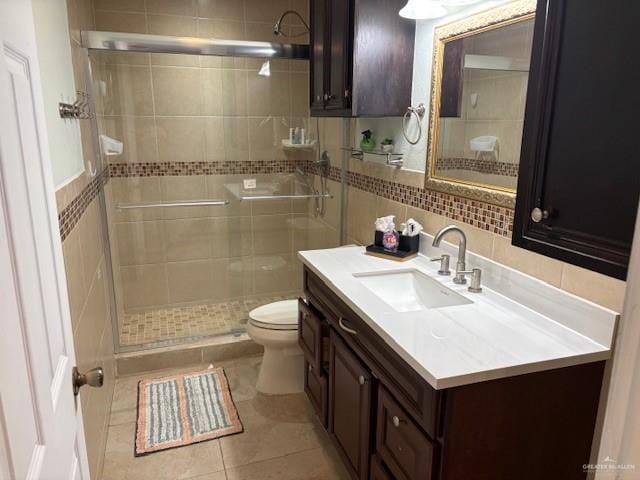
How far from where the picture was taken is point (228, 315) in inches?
132

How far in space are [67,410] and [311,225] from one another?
2492mm

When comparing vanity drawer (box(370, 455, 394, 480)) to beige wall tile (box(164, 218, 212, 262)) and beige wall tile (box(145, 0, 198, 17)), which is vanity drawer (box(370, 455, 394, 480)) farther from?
beige wall tile (box(145, 0, 198, 17))

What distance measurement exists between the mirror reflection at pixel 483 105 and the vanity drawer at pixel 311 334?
0.84 m

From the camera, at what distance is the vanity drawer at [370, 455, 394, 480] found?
148 centimetres

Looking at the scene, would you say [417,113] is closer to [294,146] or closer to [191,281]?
[294,146]

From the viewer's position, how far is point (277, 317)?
2.57m

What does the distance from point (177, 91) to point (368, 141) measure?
4.78ft

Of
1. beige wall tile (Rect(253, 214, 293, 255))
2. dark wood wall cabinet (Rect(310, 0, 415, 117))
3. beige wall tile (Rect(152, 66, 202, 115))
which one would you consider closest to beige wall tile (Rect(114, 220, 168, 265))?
beige wall tile (Rect(253, 214, 293, 255))

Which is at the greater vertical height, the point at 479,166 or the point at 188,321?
the point at 479,166

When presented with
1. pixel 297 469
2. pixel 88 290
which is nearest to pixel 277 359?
pixel 297 469

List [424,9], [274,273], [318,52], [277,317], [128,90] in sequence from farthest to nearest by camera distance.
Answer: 1. [274,273]
2. [128,90]
3. [277,317]
4. [318,52]
5. [424,9]

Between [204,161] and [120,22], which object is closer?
[120,22]

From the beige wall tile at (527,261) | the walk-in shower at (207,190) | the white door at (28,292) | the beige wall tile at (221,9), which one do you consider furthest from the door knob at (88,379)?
the beige wall tile at (221,9)

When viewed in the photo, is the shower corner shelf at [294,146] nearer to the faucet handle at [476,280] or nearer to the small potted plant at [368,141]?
the small potted plant at [368,141]
